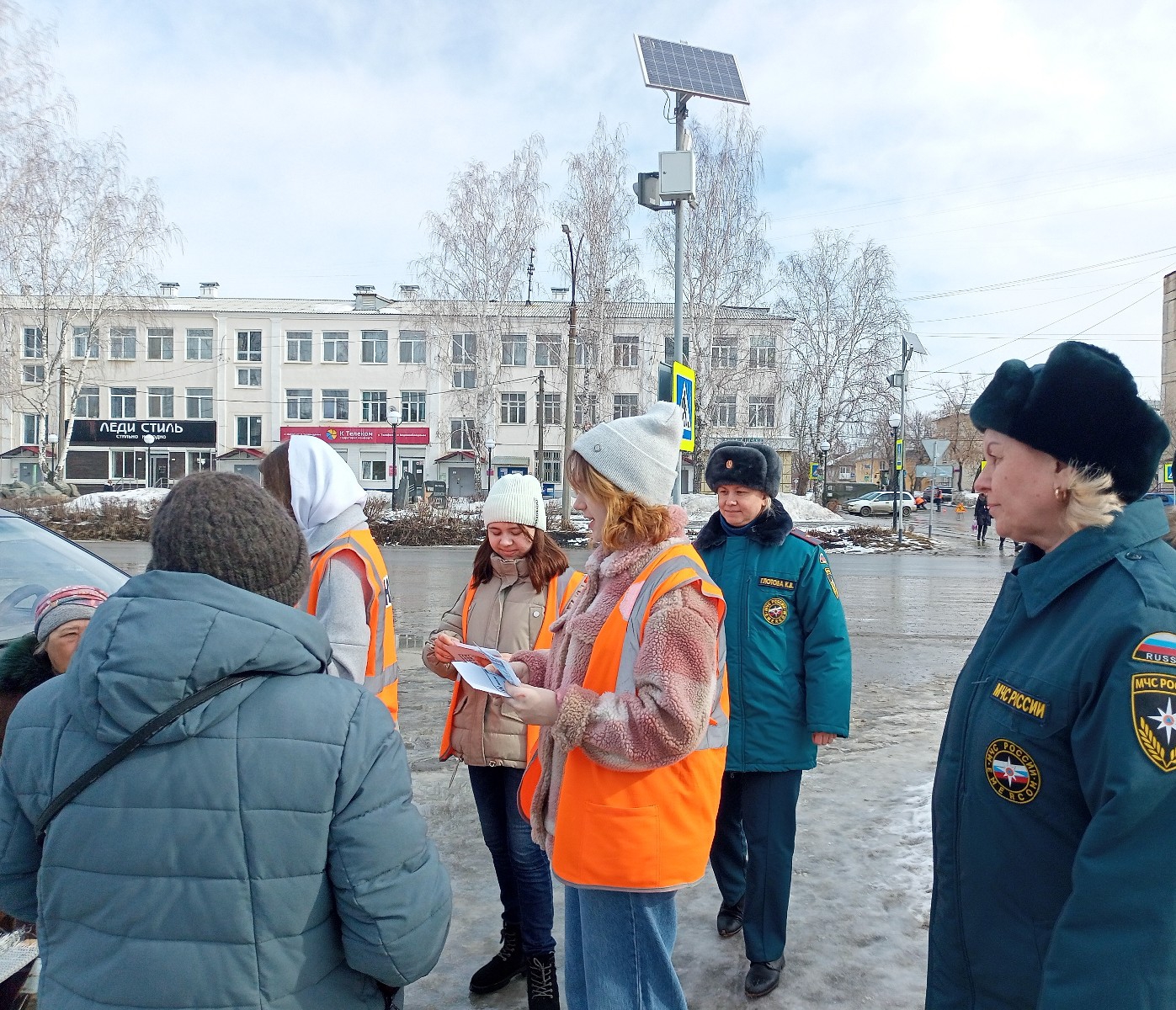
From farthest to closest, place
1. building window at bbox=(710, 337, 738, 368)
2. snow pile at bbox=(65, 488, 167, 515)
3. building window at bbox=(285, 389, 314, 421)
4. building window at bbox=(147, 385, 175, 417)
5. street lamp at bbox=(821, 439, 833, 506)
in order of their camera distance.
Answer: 1. building window at bbox=(147, 385, 175, 417)
2. building window at bbox=(285, 389, 314, 421)
3. street lamp at bbox=(821, 439, 833, 506)
4. building window at bbox=(710, 337, 738, 368)
5. snow pile at bbox=(65, 488, 167, 515)

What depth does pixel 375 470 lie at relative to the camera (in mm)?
53281

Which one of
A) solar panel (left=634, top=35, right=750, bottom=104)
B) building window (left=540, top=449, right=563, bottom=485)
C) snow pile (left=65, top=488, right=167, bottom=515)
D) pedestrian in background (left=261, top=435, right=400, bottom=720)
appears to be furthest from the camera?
building window (left=540, top=449, right=563, bottom=485)

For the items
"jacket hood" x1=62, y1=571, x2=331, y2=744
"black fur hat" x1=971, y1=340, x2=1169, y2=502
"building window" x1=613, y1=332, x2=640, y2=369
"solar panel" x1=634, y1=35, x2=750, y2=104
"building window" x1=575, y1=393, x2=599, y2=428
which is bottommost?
"jacket hood" x1=62, y1=571, x2=331, y2=744

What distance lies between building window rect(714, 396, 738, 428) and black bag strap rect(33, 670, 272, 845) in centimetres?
3165

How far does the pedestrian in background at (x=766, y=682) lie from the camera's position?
3.24 m

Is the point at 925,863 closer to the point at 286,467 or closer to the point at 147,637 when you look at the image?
the point at 286,467

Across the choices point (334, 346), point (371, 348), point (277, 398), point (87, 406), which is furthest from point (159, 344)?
point (371, 348)

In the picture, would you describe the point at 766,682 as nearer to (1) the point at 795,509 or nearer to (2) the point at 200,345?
(1) the point at 795,509

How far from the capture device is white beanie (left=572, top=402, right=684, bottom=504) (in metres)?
2.34

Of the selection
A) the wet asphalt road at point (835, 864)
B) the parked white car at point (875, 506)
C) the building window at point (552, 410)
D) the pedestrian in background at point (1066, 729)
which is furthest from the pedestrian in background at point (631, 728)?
the building window at point (552, 410)

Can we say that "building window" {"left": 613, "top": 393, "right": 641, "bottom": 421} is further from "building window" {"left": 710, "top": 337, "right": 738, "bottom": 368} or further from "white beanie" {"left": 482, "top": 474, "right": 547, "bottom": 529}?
"white beanie" {"left": 482, "top": 474, "right": 547, "bottom": 529}

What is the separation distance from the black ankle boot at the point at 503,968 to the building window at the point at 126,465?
2185 inches

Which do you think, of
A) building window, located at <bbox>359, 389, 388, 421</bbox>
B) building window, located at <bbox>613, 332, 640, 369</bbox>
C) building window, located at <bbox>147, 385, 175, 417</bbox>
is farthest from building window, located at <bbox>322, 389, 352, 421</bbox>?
building window, located at <bbox>613, 332, 640, 369</bbox>

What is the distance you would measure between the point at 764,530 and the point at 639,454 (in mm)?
1332
